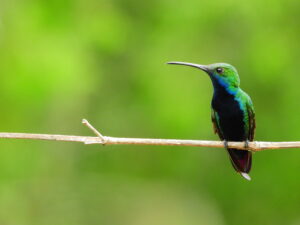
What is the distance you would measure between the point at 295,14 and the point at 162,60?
189cm

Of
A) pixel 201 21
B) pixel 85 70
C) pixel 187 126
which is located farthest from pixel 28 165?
pixel 201 21


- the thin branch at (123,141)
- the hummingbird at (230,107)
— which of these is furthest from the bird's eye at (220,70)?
the thin branch at (123,141)

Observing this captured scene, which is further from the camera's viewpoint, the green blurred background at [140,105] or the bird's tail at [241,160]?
the green blurred background at [140,105]

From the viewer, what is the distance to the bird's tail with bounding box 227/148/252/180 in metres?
5.62

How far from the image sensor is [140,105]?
9.98 metres

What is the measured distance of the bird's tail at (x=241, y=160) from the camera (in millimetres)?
5617

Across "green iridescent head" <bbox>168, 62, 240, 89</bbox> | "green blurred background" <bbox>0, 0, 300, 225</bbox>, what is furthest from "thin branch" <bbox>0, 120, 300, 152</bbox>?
"green blurred background" <bbox>0, 0, 300, 225</bbox>

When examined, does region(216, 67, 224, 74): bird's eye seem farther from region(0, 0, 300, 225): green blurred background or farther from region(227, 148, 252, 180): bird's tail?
region(0, 0, 300, 225): green blurred background

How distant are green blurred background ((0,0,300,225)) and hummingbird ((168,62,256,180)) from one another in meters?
2.93

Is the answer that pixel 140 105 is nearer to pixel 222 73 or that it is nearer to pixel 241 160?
pixel 222 73

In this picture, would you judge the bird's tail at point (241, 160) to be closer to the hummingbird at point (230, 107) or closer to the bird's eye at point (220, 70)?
the hummingbird at point (230, 107)

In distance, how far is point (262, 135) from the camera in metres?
9.45

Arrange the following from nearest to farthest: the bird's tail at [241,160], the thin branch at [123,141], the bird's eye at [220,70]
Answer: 1. the thin branch at [123,141]
2. the bird's tail at [241,160]
3. the bird's eye at [220,70]

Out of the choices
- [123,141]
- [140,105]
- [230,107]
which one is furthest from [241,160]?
[140,105]
